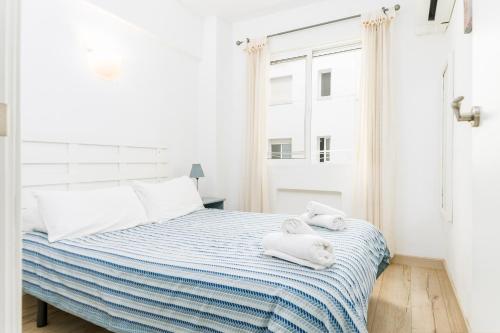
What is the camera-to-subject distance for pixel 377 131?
3.31m

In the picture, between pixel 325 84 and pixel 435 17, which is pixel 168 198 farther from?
pixel 435 17

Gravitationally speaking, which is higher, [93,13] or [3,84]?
[93,13]

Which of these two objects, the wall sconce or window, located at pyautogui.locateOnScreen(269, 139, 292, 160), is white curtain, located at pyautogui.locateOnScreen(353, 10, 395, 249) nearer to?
window, located at pyautogui.locateOnScreen(269, 139, 292, 160)

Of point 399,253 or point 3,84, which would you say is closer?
point 3,84

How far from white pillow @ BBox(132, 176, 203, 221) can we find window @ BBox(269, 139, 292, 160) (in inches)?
52.4

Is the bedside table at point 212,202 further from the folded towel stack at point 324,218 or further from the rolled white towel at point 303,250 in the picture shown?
the rolled white towel at point 303,250

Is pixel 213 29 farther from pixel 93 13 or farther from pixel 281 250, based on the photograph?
pixel 281 250

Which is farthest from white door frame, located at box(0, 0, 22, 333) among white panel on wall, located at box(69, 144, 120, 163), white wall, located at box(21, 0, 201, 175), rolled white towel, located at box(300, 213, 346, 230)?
white panel on wall, located at box(69, 144, 120, 163)

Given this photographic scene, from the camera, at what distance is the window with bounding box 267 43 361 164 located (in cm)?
370

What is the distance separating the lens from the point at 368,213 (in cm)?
332

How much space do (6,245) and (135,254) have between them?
1220 mm

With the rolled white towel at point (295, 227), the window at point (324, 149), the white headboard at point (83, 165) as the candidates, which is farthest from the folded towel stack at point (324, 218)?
the white headboard at point (83, 165)

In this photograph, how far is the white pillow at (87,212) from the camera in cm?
210

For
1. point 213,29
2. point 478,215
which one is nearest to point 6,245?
point 478,215
